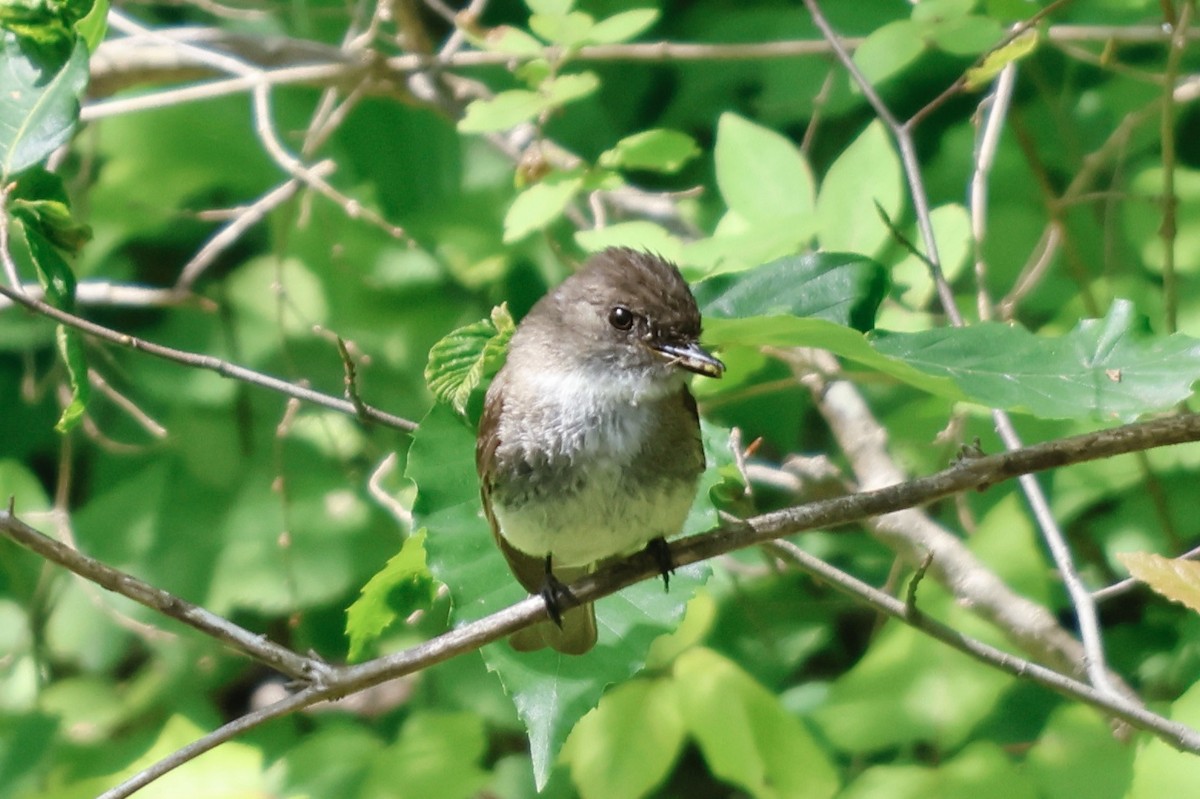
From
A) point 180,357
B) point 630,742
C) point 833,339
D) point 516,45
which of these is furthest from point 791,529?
point 516,45

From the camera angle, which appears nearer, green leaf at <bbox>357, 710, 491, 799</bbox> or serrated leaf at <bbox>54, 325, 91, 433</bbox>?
serrated leaf at <bbox>54, 325, 91, 433</bbox>

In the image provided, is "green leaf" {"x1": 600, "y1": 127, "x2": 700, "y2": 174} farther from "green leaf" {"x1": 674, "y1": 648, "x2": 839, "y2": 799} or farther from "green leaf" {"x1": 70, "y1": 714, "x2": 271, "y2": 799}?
"green leaf" {"x1": 70, "y1": 714, "x2": 271, "y2": 799}

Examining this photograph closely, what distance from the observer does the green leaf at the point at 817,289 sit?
1.84 meters

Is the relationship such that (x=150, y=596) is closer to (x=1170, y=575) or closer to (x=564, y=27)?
(x=1170, y=575)

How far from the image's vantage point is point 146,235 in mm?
4211

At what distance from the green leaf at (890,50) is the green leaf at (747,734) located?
1.24 meters

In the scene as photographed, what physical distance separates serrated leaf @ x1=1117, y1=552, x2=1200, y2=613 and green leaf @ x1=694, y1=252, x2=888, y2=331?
1.65 ft

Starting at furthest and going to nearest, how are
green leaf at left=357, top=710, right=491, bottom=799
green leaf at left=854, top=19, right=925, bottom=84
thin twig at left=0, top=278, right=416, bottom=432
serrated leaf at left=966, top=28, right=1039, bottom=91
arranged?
green leaf at left=357, top=710, right=491, bottom=799, green leaf at left=854, top=19, right=925, bottom=84, serrated leaf at left=966, top=28, right=1039, bottom=91, thin twig at left=0, top=278, right=416, bottom=432

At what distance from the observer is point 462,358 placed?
1982 millimetres

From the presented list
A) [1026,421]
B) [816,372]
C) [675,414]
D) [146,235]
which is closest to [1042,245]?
[1026,421]

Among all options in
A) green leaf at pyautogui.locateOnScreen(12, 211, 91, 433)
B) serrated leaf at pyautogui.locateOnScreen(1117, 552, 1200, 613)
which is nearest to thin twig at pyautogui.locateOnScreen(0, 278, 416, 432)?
green leaf at pyautogui.locateOnScreen(12, 211, 91, 433)

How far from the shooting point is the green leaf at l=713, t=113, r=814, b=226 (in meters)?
2.46

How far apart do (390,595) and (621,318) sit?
66 centimetres

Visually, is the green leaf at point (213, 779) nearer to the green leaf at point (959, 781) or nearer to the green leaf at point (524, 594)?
the green leaf at point (524, 594)
